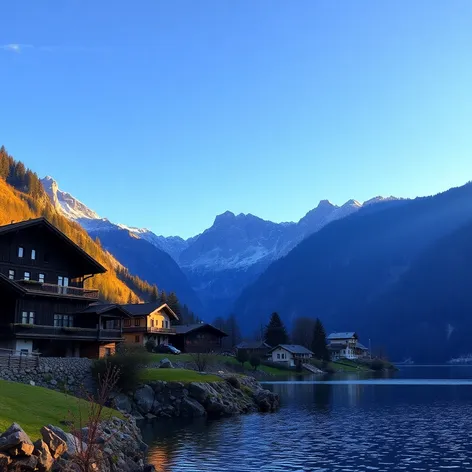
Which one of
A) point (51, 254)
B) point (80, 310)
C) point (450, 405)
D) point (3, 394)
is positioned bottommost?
point (450, 405)

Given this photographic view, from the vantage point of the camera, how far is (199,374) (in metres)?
72.2

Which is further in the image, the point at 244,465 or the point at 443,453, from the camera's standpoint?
the point at 443,453

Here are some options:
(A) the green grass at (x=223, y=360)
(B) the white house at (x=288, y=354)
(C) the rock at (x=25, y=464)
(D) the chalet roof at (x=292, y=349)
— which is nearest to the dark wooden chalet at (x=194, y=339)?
(A) the green grass at (x=223, y=360)

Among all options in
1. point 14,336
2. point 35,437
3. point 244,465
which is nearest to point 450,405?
point 244,465

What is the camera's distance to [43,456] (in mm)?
22672

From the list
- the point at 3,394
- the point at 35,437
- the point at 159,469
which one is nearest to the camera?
the point at 35,437

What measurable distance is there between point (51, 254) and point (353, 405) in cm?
4296

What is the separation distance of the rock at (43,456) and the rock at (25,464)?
0.25m

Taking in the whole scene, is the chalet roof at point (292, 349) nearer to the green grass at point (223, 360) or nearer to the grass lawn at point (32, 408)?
the green grass at point (223, 360)

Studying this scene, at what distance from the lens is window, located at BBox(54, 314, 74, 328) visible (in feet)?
244

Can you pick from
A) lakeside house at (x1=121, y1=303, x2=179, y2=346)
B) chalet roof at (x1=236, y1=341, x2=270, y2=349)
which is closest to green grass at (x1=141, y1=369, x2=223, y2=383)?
lakeside house at (x1=121, y1=303, x2=179, y2=346)

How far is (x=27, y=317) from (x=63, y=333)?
4796mm

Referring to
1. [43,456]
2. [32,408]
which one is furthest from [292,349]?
[43,456]

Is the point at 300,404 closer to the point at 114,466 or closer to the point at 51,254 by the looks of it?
the point at 51,254
